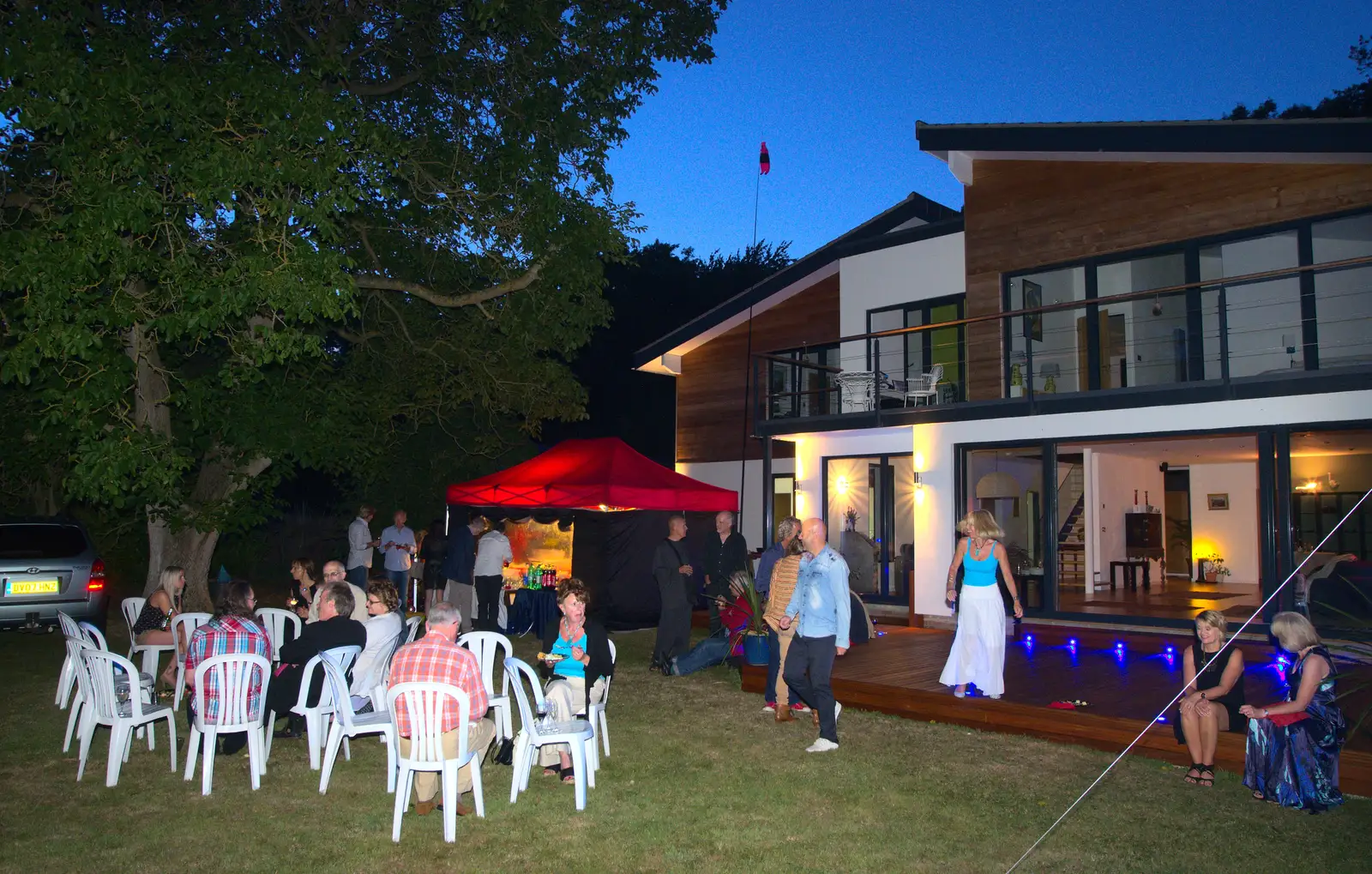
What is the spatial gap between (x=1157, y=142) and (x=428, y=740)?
935 cm

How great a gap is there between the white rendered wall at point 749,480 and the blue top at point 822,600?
913cm

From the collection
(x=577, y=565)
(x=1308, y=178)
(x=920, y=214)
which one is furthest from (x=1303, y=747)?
(x=920, y=214)

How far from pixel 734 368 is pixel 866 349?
A: 3322 mm

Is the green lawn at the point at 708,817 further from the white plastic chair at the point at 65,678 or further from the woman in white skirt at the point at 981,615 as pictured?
the woman in white skirt at the point at 981,615

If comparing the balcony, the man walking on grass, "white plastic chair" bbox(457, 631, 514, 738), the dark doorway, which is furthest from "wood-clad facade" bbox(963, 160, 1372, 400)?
"white plastic chair" bbox(457, 631, 514, 738)

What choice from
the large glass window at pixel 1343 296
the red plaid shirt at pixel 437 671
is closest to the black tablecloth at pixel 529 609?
the red plaid shirt at pixel 437 671

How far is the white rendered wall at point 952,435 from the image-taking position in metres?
9.09

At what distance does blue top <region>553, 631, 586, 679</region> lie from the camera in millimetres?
5656

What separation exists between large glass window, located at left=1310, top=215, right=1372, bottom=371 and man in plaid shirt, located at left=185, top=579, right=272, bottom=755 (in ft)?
32.2

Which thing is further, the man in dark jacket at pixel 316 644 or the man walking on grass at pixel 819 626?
the man walking on grass at pixel 819 626

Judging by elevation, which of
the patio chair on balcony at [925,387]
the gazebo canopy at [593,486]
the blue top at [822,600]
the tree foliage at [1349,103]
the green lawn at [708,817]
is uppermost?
the tree foliage at [1349,103]

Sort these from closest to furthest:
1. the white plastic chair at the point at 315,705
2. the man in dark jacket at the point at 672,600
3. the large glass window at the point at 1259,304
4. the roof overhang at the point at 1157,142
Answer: the white plastic chair at the point at 315,705, the roof overhang at the point at 1157,142, the man in dark jacket at the point at 672,600, the large glass window at the point at 1259,304

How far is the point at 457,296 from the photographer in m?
12.2

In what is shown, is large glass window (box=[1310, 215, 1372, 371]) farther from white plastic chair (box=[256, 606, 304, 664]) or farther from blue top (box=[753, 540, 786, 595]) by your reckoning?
white plastic chair (box=[256, 606, 304, 664])
